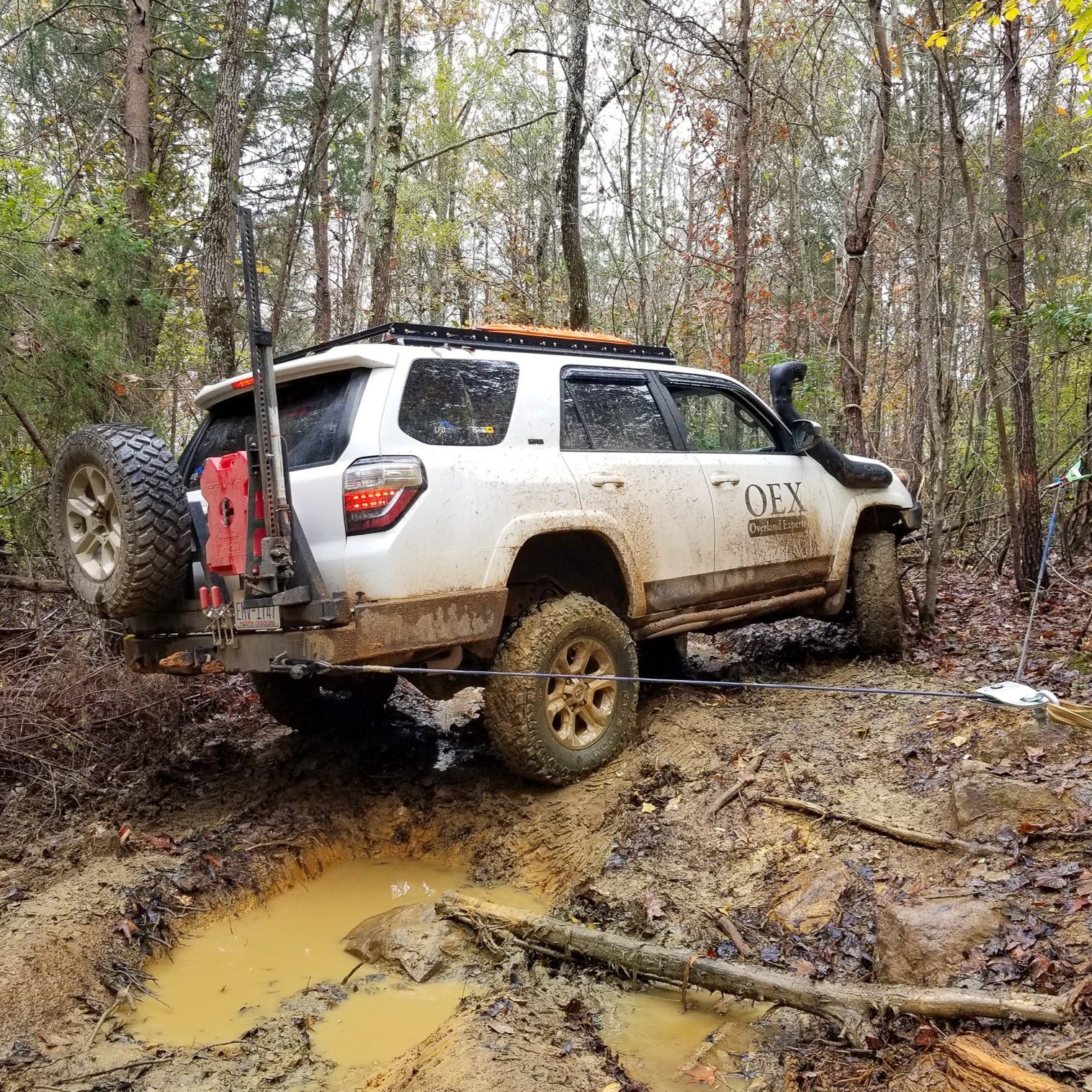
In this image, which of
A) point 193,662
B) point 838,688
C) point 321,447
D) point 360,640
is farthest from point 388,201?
point 838,688

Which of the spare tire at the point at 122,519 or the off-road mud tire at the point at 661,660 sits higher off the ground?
the spare tire at the point at 122,519

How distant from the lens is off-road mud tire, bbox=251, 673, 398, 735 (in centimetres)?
517

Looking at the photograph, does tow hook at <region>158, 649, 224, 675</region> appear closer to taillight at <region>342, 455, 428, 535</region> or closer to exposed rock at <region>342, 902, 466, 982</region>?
taillight at <region>342, 455, 428, 535</region>

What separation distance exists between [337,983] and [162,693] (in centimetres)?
275

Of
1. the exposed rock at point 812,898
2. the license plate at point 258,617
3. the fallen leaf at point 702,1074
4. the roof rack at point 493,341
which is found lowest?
the fallen leaf at point 702,1074

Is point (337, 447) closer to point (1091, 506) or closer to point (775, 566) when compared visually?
point (775, 566)

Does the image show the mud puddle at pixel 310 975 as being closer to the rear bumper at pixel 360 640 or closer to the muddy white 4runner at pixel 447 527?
the muddy white 4runner at pixel 447 527

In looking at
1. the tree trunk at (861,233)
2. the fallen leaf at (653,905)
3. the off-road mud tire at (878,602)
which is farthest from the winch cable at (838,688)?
the tree trunk at (861,233)

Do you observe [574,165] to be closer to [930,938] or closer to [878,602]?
[878,602]

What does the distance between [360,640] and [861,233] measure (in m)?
6.27

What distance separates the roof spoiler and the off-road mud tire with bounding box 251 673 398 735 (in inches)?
125

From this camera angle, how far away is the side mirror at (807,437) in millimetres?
5664

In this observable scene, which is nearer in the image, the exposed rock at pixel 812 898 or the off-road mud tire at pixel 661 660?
the exposed rock at pixel 812 898

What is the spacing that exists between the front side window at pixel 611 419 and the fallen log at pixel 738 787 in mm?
1805
